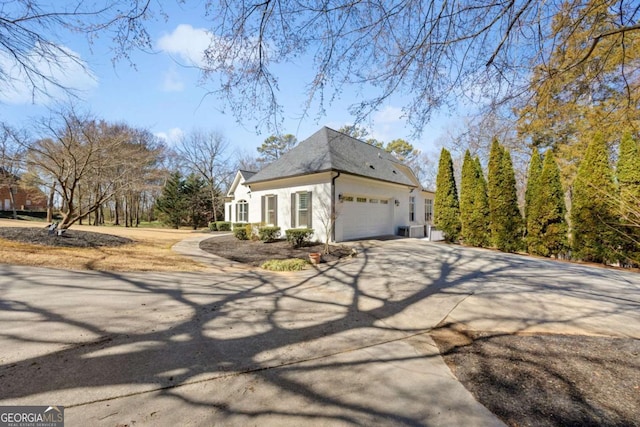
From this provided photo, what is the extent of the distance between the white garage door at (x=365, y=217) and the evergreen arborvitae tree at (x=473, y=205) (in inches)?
157

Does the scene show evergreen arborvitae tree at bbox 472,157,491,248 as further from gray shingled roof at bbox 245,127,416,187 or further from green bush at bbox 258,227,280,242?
green bush at bbox 258,227,280,242

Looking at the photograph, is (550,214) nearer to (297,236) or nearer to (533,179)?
(533,179)

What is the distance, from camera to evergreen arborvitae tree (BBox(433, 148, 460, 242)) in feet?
44.8

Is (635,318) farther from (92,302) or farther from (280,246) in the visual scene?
(280,246)

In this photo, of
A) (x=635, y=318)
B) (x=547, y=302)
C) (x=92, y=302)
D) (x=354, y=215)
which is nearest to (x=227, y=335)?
(x=92, y=302)

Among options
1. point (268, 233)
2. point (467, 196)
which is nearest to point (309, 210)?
point (268, 233)

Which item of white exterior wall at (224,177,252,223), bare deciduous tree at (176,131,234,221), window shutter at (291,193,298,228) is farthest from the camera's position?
bare deciduous tree at (176,131,234,221)

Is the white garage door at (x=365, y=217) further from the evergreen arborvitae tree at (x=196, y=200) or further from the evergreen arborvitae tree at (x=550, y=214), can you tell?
the evergreen arborvitae tree at (x=196, y=200)

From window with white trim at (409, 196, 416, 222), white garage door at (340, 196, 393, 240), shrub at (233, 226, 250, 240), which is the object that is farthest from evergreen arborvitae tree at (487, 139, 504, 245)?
shrub at (233, 226, 250, 240)

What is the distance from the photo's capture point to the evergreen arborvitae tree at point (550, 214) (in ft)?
32.8

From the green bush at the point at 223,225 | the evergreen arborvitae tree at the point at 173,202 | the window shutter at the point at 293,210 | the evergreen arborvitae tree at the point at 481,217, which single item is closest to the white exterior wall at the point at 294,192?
the window shutter at the point at 293,210

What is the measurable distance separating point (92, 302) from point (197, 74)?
4.03 m

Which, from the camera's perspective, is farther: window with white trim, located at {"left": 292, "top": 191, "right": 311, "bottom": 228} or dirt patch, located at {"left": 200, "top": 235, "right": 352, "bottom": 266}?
window with white trim, located at {"left": 292, "top": 191, "right": 311, "bottom": 228}

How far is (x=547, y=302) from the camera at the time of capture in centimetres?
490
